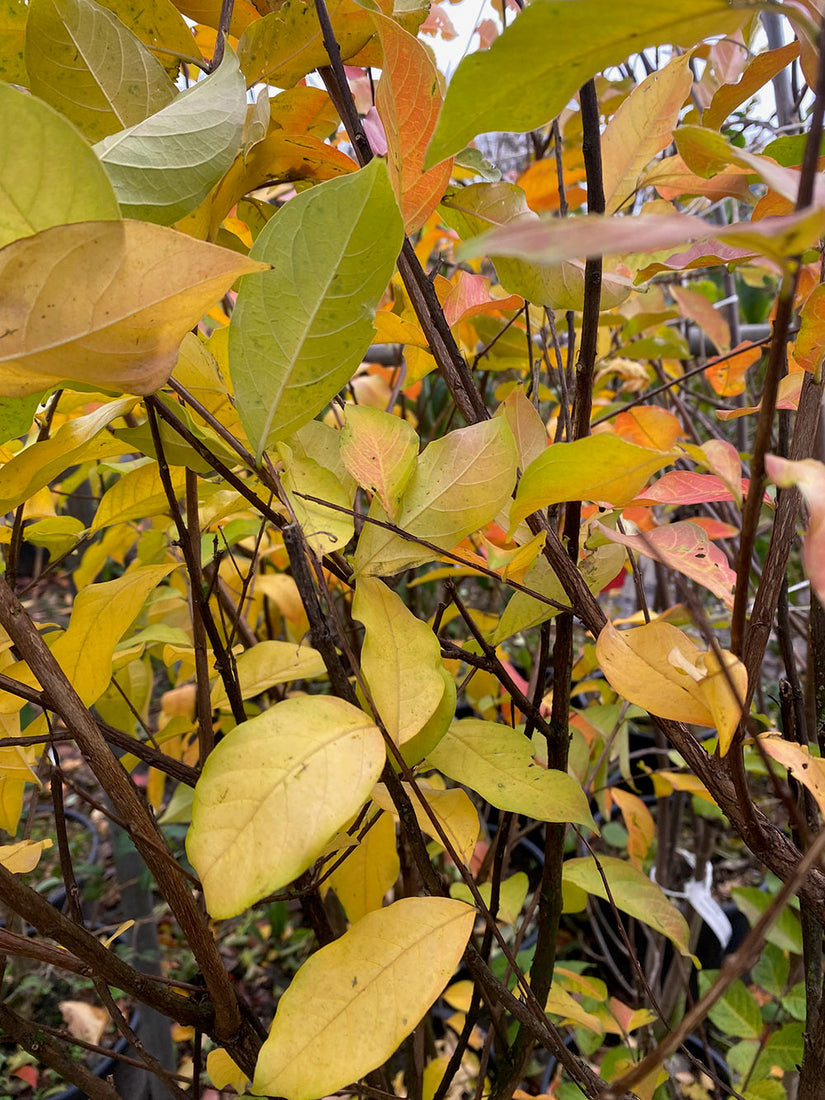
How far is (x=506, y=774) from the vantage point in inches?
15.7

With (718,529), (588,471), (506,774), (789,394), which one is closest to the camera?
(588,471)

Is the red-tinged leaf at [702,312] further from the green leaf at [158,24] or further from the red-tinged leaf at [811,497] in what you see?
the red-tinged leaf at [811,497]

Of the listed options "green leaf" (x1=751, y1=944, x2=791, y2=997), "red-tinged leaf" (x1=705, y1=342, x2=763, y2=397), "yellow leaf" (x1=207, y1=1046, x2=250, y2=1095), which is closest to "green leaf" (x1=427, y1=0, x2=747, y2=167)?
"yellow leaf" (x1=207, y1=1046, x2=250, y2=1095)

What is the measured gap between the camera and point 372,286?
1.03 ft

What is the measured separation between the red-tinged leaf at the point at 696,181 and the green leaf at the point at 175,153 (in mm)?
276

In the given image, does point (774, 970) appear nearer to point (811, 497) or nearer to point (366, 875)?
point (366, 875)

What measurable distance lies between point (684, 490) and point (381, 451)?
7.1 inches

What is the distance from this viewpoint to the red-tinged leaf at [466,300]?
507 mm

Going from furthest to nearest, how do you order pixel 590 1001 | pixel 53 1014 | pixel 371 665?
pixel 53 1014, pixel 590 1001, pixel 371 665

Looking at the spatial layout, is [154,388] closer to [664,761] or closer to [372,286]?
[372,286]

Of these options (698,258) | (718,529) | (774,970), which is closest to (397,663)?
(698,258)

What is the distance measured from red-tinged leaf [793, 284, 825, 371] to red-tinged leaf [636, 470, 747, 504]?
0.08 metres

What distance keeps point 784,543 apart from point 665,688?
13cm

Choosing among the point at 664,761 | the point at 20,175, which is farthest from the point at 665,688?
the point at 664,761
